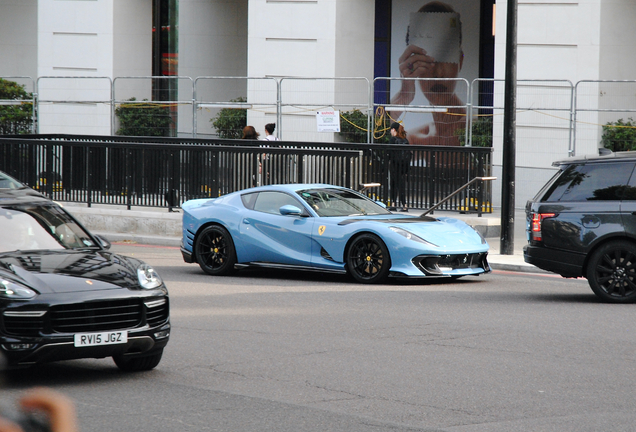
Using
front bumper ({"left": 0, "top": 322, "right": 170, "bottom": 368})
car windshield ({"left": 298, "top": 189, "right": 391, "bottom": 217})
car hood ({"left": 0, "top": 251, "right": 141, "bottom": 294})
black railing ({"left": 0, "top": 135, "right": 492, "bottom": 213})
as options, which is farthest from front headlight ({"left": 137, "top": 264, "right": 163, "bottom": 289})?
black railing ({"left": 0, "top": 135, "right": 492, "bottom": 213})

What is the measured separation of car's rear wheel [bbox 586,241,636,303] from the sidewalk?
5918 mm

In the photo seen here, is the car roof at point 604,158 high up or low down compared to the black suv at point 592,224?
up

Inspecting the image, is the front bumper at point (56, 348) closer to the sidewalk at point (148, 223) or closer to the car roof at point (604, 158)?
the car roof at point (604, 158)

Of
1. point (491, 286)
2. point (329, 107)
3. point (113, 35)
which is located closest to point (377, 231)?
point (491, 286)

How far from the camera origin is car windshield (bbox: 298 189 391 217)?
13.2 metres

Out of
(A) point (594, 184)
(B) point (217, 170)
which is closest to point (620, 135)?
(B) point (217, 170)

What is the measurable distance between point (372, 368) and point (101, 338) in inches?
83.5

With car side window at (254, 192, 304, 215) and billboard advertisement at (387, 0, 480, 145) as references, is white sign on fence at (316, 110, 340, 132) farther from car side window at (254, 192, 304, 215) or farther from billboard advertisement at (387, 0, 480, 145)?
car side window at (254, 192, 304, 215)

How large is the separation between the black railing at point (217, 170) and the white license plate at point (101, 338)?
10.9 metres

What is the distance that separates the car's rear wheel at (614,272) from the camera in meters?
10.8

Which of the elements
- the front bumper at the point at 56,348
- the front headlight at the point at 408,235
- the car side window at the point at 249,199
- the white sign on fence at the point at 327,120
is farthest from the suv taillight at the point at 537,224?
the white sign on fence at the point at 327,120

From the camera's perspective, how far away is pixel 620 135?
21.5 m

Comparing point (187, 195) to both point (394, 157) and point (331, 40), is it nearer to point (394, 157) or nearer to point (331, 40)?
point (394, 157)

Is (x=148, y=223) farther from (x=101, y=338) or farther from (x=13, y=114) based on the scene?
(x=101, y=338)
